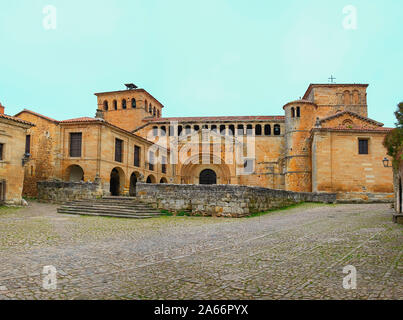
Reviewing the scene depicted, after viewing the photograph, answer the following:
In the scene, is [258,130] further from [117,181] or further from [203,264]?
[203,264]

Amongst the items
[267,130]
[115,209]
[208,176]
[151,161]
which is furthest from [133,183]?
[267,130]

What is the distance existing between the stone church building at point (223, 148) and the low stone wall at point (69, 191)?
122 centimetres

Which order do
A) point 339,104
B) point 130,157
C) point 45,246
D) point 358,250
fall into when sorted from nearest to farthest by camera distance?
point 358,250 → point 45,246 → point 130,157 → point 339,104

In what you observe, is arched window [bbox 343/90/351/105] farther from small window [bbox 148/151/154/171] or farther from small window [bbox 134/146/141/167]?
small window [bbox 134/146/141/167]

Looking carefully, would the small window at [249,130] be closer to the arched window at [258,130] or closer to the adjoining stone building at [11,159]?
the arched window at [258,130]

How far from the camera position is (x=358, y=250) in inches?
245

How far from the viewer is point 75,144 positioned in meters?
22.9

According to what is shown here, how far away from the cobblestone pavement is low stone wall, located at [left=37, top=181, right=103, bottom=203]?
9882 mm

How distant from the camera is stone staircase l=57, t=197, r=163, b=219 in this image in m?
14.3

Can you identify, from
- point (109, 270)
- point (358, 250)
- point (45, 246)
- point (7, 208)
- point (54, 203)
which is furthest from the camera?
point (54, 203)

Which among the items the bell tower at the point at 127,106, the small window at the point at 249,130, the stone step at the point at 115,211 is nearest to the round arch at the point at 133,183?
the bell tower at the point at 127,106
